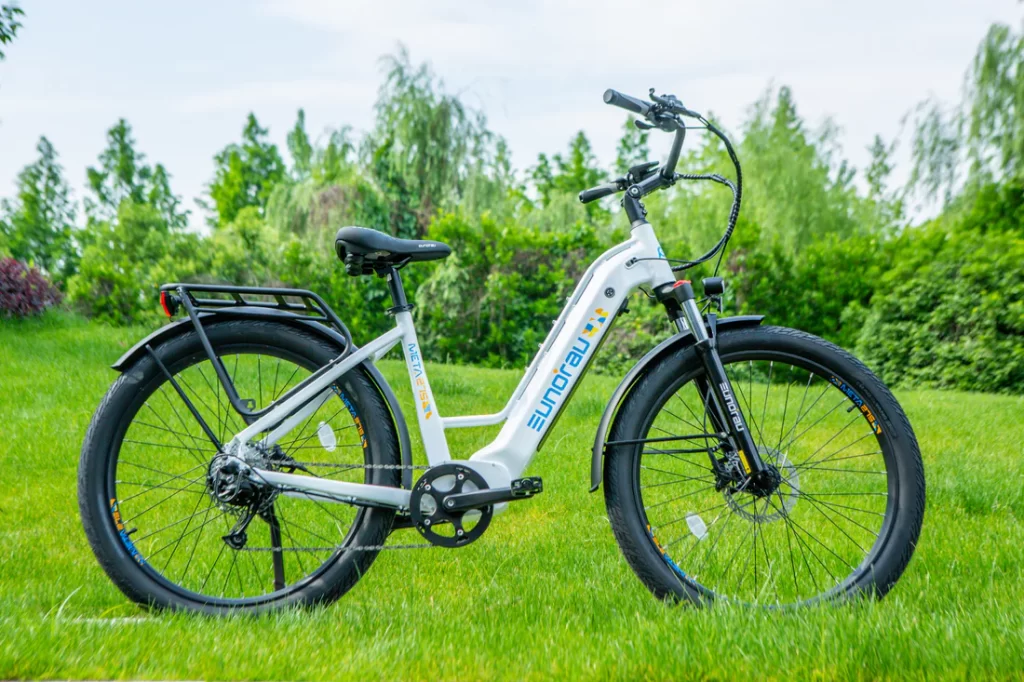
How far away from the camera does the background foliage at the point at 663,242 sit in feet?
34.4

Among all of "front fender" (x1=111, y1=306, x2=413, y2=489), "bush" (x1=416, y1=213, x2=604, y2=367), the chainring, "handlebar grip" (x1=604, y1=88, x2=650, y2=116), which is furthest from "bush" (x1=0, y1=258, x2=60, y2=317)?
"handlebar grip" (x1=604, y1=88, x2=650, y2=116)

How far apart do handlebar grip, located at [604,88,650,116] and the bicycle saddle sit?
0.68m

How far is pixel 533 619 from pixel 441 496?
488 millimetres

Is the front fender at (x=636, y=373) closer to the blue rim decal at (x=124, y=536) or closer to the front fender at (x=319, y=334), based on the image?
the front fender at (x=319, y=334)

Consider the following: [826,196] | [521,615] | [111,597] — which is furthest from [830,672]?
[826,196]

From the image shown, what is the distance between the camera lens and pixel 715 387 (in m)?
2.67

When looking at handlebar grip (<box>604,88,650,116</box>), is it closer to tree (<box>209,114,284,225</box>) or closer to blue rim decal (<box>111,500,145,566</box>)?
blue rim decal (<box>111,500,145,566</box>)

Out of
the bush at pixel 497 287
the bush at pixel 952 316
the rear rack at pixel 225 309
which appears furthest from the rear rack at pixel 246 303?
the bush at pixel 952 316

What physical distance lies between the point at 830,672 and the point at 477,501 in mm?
1088

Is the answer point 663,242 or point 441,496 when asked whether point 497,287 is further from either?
point 441,496

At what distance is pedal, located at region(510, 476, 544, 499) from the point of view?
269 cm

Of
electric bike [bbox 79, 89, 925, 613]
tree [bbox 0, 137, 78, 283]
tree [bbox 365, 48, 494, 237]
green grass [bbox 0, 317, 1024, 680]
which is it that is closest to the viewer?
green grass [bbox 0, 317, 1024, 680]

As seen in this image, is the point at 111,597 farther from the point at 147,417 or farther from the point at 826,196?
the point at 826,196

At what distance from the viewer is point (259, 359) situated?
2.99m
